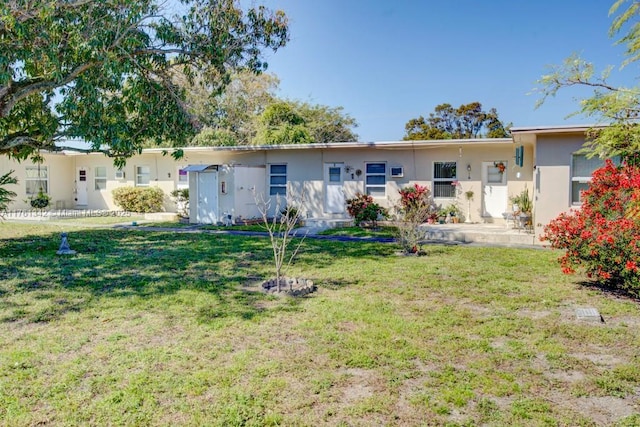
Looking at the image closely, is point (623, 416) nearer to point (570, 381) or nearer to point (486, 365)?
point (570, 381)

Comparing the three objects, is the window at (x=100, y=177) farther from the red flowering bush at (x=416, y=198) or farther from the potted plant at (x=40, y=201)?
the red flowering bush at (x=416, y=198)

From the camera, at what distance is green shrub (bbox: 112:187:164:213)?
19364 mm

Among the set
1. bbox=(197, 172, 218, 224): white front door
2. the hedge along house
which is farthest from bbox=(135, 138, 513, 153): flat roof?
bbox=(197, 172, 218, 224): white front door

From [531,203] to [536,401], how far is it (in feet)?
37.3

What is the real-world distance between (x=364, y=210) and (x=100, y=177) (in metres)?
13.6

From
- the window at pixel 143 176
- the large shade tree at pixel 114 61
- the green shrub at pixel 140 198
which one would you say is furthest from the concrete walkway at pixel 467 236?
the window at pixel 143 176

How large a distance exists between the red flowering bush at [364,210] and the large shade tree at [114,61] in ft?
17.1

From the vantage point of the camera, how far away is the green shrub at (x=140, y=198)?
63.5ft

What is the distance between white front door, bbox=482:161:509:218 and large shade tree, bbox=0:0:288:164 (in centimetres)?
769

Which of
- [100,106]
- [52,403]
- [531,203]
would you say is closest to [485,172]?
[531,203]

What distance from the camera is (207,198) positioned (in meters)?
16.0

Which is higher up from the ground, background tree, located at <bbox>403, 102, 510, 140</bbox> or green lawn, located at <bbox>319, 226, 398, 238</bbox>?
background tree, located at <bbox>403, 102, 510, 140</bbox>

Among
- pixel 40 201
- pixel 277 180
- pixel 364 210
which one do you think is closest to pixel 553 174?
pixel 364 210

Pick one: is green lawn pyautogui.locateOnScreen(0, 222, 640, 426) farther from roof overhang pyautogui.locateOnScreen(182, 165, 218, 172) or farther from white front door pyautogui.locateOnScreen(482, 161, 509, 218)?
roof overhang pyautogui.locateOnScreen(182, 165, 218, 172)
